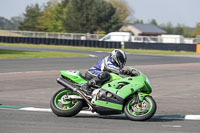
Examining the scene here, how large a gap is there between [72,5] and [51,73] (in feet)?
234

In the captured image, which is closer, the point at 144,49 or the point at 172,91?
the point at 172,91

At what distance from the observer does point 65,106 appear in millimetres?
8391

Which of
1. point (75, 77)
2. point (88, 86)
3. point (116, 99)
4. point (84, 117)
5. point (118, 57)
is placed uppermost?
point (118, 57)

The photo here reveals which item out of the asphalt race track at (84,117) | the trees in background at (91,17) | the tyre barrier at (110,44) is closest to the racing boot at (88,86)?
the asphalt race track at (84,117)

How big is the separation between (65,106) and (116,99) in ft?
3.56

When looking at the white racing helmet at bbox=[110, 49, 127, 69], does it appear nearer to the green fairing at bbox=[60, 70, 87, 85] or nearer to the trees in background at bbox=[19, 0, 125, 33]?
the green fairing at bbox=[60, 70, 87, 85]

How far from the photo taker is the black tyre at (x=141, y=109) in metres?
7.72

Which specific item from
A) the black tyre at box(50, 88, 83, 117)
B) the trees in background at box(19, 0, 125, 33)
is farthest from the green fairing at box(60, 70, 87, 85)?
the trees in background at box(19, 0, 125, 33)

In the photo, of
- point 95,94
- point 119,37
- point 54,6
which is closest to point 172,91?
point 95,94

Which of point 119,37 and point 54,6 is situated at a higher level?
point 54,6

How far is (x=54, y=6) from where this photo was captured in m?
119

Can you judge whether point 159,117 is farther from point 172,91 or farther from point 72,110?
point 172,91

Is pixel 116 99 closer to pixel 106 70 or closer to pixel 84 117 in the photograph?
pixel 106 70

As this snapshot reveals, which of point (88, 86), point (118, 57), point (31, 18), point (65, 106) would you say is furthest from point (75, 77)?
point (31, 18)
